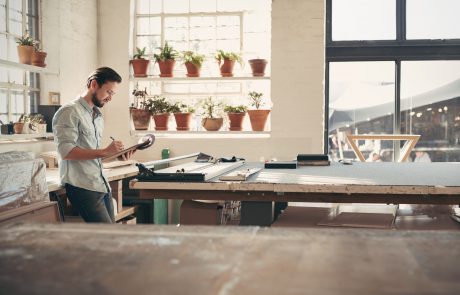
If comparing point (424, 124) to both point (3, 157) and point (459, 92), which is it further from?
point (3, 157)

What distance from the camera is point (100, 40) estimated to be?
21.0ft

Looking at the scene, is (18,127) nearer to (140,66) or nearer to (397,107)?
(140,66)

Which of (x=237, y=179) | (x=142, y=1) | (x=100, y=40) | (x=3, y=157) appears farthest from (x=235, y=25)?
(x=3, y=157)

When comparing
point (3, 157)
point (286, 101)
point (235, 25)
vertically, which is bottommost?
point (3, 157)

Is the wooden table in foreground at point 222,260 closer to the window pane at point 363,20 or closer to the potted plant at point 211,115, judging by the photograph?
the potted plant at point 211,115

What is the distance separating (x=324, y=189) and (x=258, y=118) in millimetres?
3145

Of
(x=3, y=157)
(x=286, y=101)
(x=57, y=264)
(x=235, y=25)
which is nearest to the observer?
(x=57, y=264)

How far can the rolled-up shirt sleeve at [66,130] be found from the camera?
343 cm

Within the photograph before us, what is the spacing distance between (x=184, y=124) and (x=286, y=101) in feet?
3.97

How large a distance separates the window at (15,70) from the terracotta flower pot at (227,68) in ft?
6.53

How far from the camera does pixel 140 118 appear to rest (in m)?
6.36

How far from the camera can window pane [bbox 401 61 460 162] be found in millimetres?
6250

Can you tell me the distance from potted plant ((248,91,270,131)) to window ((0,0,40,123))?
90.0 inches

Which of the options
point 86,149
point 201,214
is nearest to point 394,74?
point 201,214
